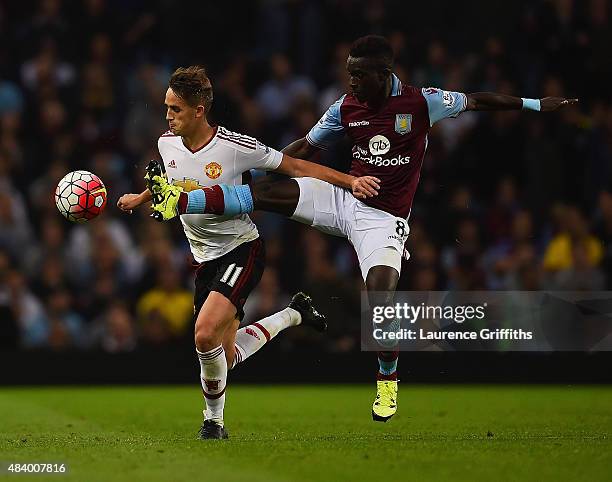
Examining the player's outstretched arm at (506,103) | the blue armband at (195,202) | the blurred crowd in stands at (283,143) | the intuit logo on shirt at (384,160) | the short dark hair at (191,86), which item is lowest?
the blue armband at (195,202)

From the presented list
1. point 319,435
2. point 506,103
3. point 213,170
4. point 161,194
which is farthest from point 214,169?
point 506,103

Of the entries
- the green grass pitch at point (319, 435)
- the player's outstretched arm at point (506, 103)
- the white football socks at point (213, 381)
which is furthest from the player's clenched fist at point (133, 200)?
the player's outstretched arm at point (506, 103)

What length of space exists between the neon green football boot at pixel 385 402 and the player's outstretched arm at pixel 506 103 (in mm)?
2066

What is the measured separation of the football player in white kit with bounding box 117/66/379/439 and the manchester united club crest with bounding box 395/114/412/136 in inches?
17.1

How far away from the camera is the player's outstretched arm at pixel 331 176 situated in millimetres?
8594

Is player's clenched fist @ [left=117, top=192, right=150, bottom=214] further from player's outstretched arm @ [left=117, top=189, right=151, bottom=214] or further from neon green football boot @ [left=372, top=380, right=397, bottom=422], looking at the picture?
neon green football boot @ [left=372, top=380, right=397, bottom=422]

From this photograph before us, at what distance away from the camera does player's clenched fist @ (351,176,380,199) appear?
8.57 m

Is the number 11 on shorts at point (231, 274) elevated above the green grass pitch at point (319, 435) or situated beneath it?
elevated above

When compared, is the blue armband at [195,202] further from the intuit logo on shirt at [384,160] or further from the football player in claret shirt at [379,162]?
the intuit logo on shirt at [384,160]

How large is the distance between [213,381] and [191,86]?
78.5 inches

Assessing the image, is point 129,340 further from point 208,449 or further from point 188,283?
point 208,449

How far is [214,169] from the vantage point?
841cm

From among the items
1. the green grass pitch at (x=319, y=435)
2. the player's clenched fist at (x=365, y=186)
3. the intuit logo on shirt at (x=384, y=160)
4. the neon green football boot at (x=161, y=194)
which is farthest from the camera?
the intuit logo on shirt at (x=384, y=160)

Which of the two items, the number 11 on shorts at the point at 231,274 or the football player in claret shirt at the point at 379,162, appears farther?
the football player in claret shirt at the point at 379,162
